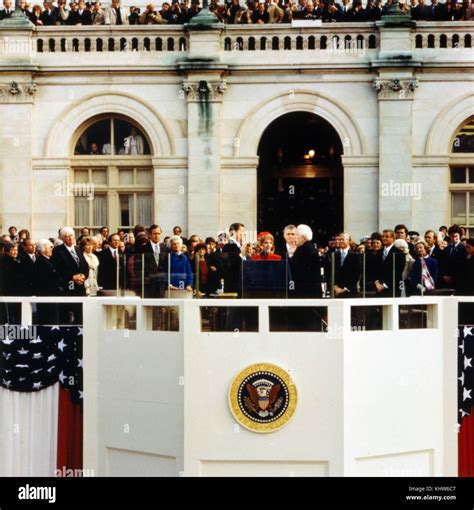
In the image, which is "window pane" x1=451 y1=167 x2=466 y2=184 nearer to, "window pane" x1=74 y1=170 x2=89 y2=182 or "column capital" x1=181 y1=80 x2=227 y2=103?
"column capital" x1=181 y1=80 x2=227 y2=103

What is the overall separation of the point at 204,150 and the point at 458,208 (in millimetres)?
6576

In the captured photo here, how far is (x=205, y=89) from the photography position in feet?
124

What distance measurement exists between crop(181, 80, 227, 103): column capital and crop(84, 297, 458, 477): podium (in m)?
13.8

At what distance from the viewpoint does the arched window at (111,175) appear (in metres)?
38.6

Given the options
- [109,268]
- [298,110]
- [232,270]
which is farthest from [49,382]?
[298,110]

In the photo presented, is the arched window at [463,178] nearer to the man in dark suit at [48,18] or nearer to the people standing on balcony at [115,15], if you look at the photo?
the people standing on balcony at [115,15]

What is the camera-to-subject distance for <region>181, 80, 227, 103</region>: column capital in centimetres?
3784

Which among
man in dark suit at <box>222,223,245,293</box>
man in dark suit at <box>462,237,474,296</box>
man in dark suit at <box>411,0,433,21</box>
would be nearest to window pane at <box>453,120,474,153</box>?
man in dark suit at <box>411,0,433,21</box>

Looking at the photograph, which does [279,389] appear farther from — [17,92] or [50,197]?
[17,92]

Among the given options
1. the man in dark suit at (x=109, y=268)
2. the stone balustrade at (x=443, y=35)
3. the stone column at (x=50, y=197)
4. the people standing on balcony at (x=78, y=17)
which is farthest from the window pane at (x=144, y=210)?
the man in dark suit at (x=109, y=268)

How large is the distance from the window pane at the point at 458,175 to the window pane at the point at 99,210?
8.90 m
